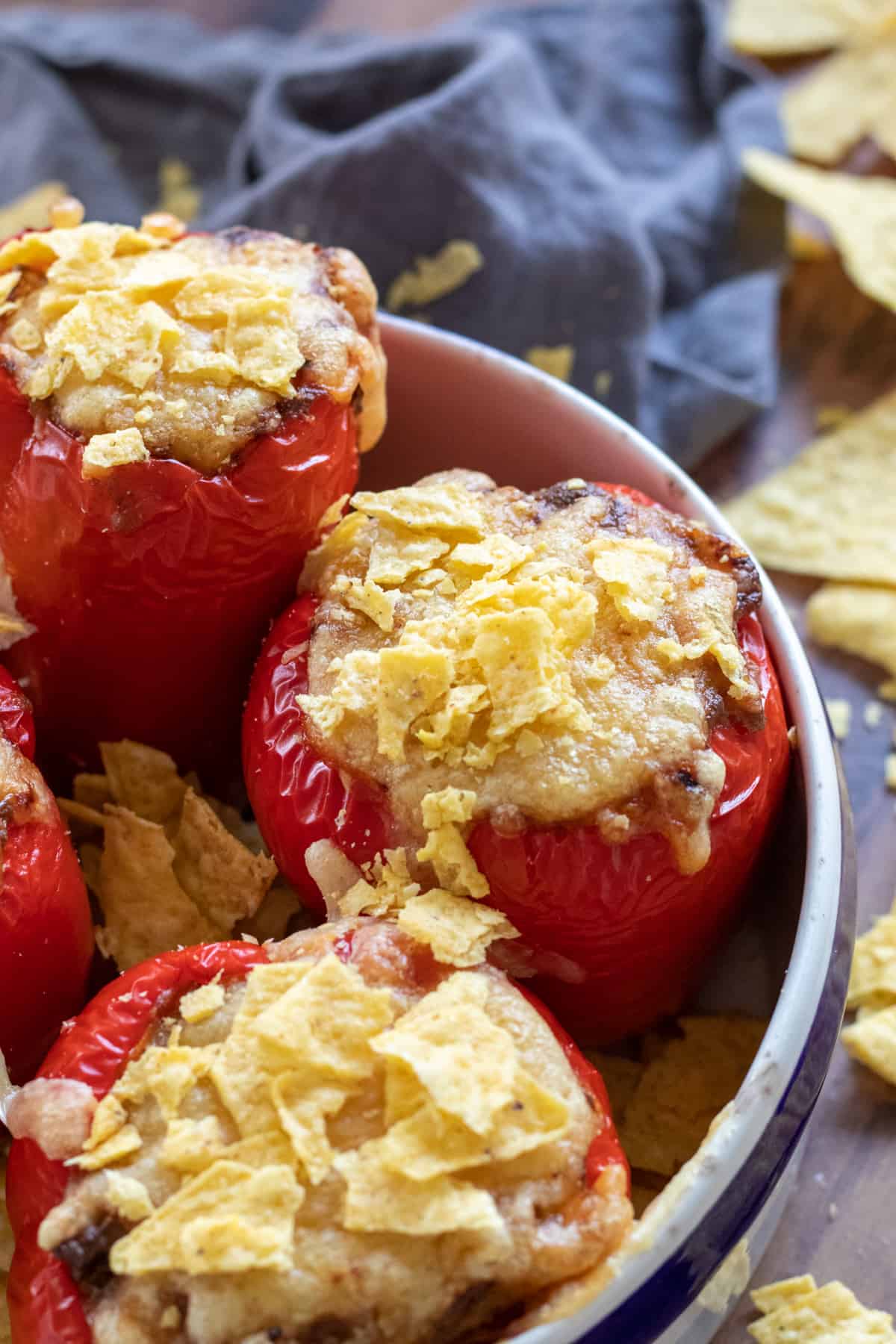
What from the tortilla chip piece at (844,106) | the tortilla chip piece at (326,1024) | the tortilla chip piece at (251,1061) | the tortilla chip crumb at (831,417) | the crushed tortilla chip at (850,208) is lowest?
the tortilla chip crumb at (831,417)

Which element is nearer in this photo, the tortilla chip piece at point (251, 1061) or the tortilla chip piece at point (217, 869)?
the tortilla chip piece at point (251, 1061)

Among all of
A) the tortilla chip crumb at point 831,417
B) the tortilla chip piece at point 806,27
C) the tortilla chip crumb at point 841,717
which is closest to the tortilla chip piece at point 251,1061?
the tortilla chip crumb at point 841,717

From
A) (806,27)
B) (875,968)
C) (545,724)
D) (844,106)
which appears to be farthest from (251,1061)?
(806,27)

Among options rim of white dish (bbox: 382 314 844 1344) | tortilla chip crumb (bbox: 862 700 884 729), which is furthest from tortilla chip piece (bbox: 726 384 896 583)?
rim of white dish (bbox: 382 314 844 1344)

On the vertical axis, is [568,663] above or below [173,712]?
above

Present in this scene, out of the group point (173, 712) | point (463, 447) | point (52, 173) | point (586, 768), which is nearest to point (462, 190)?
point (463, 447)

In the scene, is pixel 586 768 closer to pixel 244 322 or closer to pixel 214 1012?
pixel 214 1012

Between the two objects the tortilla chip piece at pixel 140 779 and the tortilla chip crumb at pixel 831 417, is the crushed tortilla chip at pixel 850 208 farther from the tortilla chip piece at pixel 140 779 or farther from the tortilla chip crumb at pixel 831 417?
the tortilla chip piece at pixel 140 779
